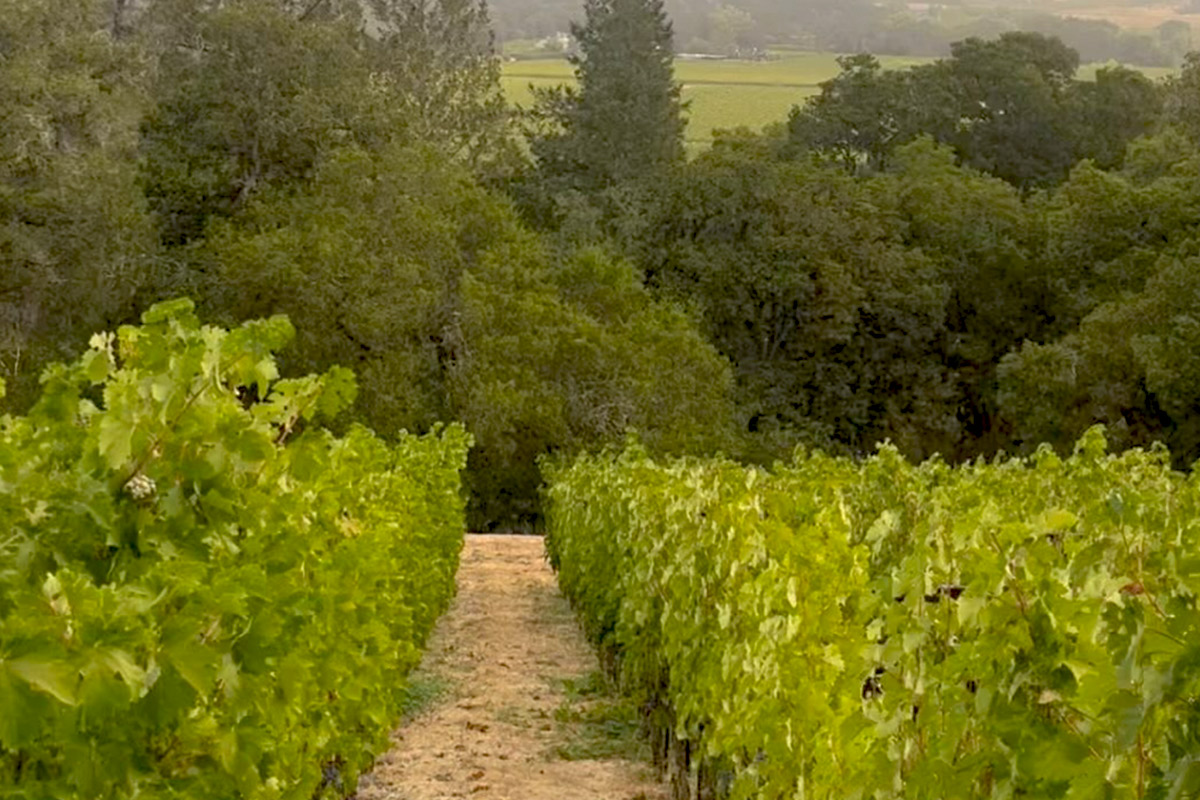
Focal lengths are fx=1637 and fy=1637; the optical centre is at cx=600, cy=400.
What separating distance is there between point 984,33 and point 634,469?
101m

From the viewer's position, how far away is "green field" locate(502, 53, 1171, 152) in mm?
80188

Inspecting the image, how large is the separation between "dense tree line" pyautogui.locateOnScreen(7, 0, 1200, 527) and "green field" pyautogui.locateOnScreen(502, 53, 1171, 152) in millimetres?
26624

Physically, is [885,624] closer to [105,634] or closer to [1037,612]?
[1037,612]

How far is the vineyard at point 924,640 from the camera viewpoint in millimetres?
2391

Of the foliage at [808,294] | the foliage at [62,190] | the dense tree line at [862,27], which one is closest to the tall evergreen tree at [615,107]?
the foliage at [808,294]

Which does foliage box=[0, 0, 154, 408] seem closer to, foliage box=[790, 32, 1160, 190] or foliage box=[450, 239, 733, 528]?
foliage box=[450, 239, 733, 528]

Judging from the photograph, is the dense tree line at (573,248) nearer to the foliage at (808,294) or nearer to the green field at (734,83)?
the foliage at (808,294)

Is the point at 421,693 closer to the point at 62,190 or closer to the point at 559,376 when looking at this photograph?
the point at 559,376

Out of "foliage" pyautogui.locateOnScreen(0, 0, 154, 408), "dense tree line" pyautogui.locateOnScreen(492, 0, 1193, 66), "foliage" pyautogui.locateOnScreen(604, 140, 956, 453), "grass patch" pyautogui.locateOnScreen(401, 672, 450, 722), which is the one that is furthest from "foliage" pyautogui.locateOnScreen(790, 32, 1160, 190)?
"dense tree line" pyautogui.locateOnScreen(492, 0, 1193, 66)

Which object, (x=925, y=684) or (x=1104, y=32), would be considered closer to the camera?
(x=925, y=684)

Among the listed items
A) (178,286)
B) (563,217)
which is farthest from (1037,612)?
(563,217)

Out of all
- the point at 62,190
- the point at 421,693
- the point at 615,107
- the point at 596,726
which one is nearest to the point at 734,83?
the point at 615,107

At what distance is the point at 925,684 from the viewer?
3635mm

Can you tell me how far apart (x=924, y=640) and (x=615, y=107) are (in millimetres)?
47489
